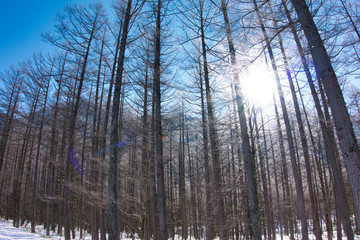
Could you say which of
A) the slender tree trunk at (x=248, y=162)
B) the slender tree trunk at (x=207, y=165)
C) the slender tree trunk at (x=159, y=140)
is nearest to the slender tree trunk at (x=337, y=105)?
the slender tree trunk at (x=248, y=162)

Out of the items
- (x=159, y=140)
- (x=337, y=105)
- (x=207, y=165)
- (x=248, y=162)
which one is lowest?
(x=248, y=162)

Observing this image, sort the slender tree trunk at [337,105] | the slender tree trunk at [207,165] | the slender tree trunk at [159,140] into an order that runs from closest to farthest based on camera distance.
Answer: the slender tree trunk at [337,105], the slender tree trunk at [159,140], the slender tree trunk at [207,165]

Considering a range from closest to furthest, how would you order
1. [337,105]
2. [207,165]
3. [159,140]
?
[337,105]
[159,140]
[207,165]

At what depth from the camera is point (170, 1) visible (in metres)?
6.95

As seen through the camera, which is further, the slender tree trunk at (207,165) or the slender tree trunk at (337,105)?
the slender tree trunk at (207,165)

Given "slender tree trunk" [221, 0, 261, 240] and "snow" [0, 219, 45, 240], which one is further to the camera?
"snow" [0, 219, 45, 240]

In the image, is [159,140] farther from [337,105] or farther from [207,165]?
[337,105]

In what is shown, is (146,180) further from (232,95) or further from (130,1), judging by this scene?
(130,1)

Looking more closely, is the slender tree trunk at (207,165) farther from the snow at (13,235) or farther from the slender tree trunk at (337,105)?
the snow at (13,235)

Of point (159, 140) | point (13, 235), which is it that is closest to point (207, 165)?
point (159, 140)

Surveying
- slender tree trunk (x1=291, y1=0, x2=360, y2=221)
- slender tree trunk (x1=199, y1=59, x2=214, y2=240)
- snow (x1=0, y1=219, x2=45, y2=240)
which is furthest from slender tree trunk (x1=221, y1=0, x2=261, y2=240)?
snow (x1=0, y1=219, x2=45, y2=240)

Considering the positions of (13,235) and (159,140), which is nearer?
(159,140)

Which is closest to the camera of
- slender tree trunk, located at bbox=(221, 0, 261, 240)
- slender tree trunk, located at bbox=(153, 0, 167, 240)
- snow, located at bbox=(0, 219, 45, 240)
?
slender tree trunk, located at bbox=(221, 0, 261, 240)

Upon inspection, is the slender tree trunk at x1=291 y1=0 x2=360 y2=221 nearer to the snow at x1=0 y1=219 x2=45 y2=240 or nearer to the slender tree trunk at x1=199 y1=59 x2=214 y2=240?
the slender tree trunk at x1=199 y1=59 x2=214 y2=240
